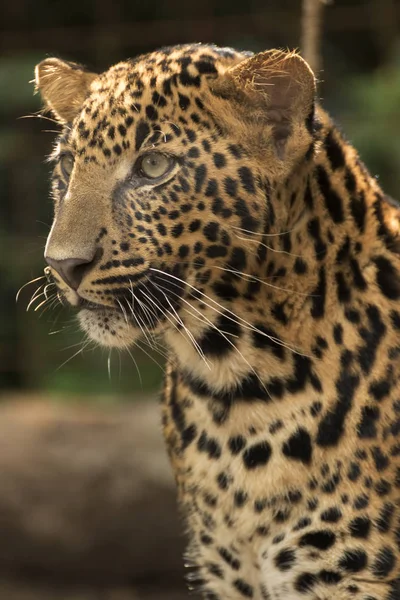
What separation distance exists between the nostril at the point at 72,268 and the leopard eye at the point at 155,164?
14.3 inches

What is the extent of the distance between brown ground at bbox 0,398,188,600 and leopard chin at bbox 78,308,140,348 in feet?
12.6

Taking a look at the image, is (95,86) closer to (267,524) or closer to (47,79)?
(47,79)

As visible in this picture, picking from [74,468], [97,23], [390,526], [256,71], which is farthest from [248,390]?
[97,23]

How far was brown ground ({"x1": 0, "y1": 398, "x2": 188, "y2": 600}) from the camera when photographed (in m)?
7.91

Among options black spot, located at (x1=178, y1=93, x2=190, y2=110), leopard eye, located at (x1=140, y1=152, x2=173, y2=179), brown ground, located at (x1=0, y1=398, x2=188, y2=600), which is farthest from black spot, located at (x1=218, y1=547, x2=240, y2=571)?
brown ground, located at (x1=0, y1=398, x2=188, y2=600)

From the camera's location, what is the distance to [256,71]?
3947 mm

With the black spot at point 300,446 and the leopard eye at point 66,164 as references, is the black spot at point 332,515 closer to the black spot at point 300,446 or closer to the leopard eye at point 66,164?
the black spot at point 300,446

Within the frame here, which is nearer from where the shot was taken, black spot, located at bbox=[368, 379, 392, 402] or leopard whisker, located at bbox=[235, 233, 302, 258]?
leopard whisker, located at bbox=[235, 233, 302, 258]

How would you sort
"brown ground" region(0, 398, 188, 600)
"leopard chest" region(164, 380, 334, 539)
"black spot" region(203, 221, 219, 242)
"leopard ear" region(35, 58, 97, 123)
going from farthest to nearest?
"brown ground" region(0, 398, 188, 600), "leopard ear" region(35, 58, 97, 123), "leopard chest" region(164, 380, 334, 539), "black spot" region(203, 221, 219, 242)

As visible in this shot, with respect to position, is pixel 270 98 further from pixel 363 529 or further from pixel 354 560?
pixel 354 560

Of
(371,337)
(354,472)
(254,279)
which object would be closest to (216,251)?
(254,279)

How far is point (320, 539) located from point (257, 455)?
15.6 inches

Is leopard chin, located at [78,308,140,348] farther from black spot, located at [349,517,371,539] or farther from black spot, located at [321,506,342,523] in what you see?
black spot, located at [349,517,371,539]

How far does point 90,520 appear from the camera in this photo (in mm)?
7934
